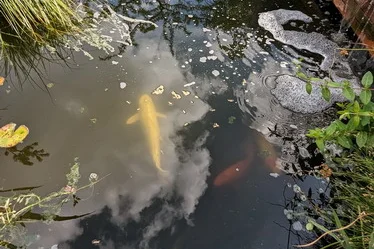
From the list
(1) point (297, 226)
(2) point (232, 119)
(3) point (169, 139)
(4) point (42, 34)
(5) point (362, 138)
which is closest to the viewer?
(5) point (362, 138)

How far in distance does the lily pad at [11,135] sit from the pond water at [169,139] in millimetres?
68

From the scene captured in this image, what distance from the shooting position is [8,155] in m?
3.07

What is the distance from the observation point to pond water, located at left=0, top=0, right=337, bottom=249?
9.08 feet

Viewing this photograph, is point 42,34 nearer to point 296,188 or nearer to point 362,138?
point 296,188

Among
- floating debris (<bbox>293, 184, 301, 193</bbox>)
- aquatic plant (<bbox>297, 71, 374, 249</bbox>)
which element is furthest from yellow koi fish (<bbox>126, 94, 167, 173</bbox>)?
aquatic plant (<bbox>297, 71, 374, 249</bbox>)

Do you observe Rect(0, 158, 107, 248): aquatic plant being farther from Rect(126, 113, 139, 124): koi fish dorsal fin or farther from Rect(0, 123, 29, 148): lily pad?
Rect(126, 113, 139, 124): koi fish dorsal fin

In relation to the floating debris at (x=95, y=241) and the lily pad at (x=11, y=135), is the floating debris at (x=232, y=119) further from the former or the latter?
the lily pad at (x=11, y=135)

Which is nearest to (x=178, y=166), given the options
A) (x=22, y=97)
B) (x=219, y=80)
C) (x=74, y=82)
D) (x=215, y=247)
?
(x=215, y=247)

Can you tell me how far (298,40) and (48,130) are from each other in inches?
112

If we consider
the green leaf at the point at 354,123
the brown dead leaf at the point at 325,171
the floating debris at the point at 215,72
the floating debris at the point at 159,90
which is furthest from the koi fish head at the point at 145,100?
the green leaf at the point at 354,123

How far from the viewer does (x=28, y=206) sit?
2.75 meters

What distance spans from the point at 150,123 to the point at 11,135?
114cm

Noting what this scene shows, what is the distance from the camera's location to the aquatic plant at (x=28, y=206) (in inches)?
104

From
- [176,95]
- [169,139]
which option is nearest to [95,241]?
[169,139]
